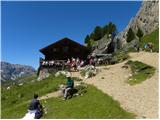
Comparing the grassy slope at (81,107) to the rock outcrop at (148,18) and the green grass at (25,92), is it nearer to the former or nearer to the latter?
the green grass at (25,92)

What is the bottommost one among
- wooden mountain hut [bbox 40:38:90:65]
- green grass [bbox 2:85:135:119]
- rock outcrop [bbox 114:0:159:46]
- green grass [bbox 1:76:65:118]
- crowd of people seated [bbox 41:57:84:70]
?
green grass [bbox 2:85:135:119]

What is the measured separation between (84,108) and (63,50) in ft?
157

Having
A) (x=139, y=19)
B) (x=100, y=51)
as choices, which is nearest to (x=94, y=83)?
(x=100, y=51)

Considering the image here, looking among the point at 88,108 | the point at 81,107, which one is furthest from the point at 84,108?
the point at 81,107

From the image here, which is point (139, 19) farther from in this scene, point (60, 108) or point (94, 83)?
point (60, 108)

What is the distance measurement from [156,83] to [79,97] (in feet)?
29.3

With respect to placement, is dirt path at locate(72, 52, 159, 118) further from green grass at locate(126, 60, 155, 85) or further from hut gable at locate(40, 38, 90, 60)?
hut gable at locate(40, 38, 90, 60)

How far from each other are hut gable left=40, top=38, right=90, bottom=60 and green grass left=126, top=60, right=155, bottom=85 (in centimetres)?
2472

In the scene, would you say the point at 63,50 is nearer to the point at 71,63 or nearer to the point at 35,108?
the point at 71,63

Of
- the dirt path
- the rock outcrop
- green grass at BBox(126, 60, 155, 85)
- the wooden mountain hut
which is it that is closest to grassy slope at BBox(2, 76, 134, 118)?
the dirt path

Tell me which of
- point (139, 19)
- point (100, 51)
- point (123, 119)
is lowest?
point (123, 119)

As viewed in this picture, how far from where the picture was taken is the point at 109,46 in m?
90.9

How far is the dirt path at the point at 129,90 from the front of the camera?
1156 inches

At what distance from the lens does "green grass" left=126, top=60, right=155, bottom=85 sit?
4355 centimetres
